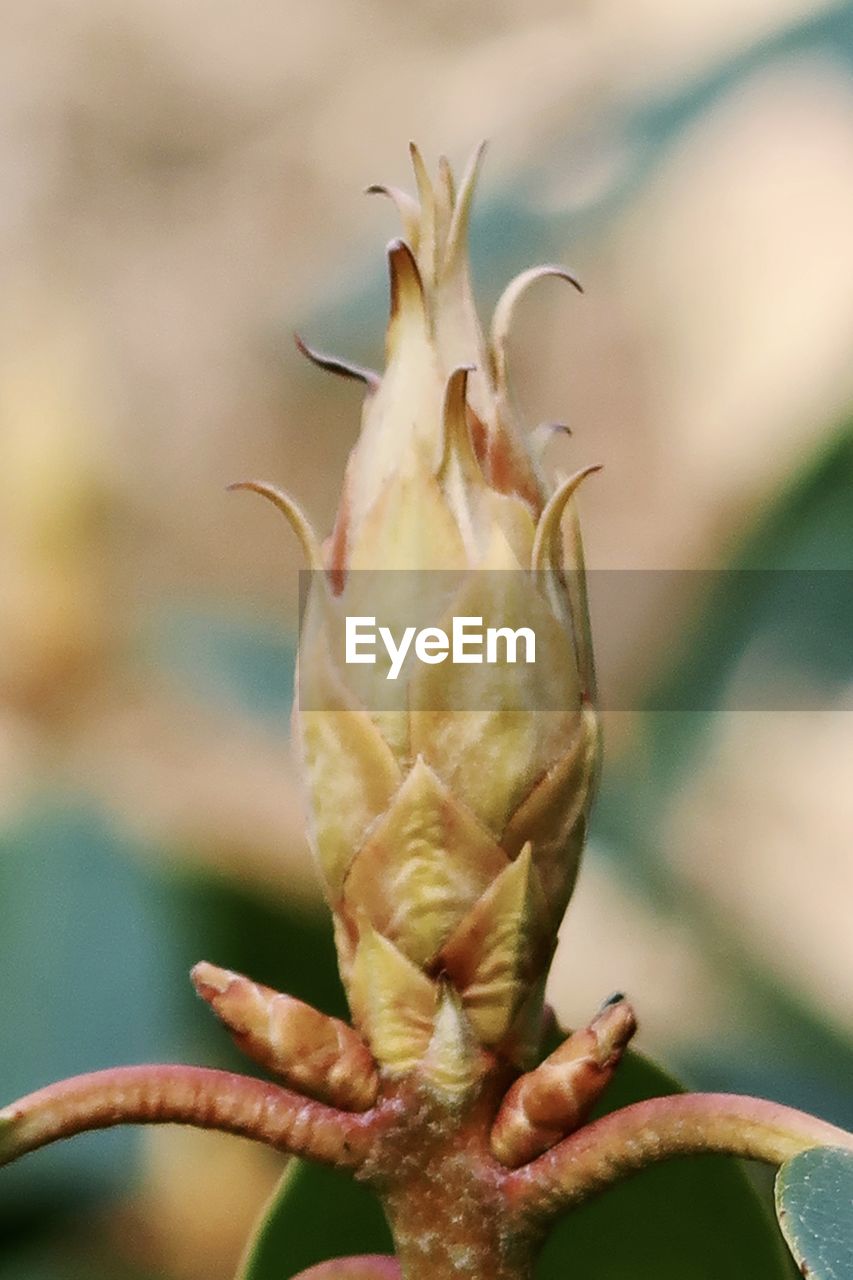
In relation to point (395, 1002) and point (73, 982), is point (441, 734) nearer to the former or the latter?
point (395, 1002)

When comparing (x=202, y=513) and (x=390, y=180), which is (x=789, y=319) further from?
(x=202, y=513)

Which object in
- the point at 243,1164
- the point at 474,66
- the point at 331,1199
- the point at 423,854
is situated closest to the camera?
the point at 423,854

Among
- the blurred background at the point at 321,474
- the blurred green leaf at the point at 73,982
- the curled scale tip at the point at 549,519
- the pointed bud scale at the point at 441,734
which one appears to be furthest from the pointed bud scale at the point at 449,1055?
the blurred green leaf at the point at 73,982

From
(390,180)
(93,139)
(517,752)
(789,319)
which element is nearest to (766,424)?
(789,319)

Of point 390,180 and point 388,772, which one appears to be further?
point 390,180

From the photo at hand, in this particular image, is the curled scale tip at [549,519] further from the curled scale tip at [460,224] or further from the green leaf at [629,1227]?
the green leaf at [629,1227]

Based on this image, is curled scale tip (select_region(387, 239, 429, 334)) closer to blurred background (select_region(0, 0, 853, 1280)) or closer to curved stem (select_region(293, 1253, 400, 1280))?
curved stem (select_region(293, 1253, 400, 1280))
